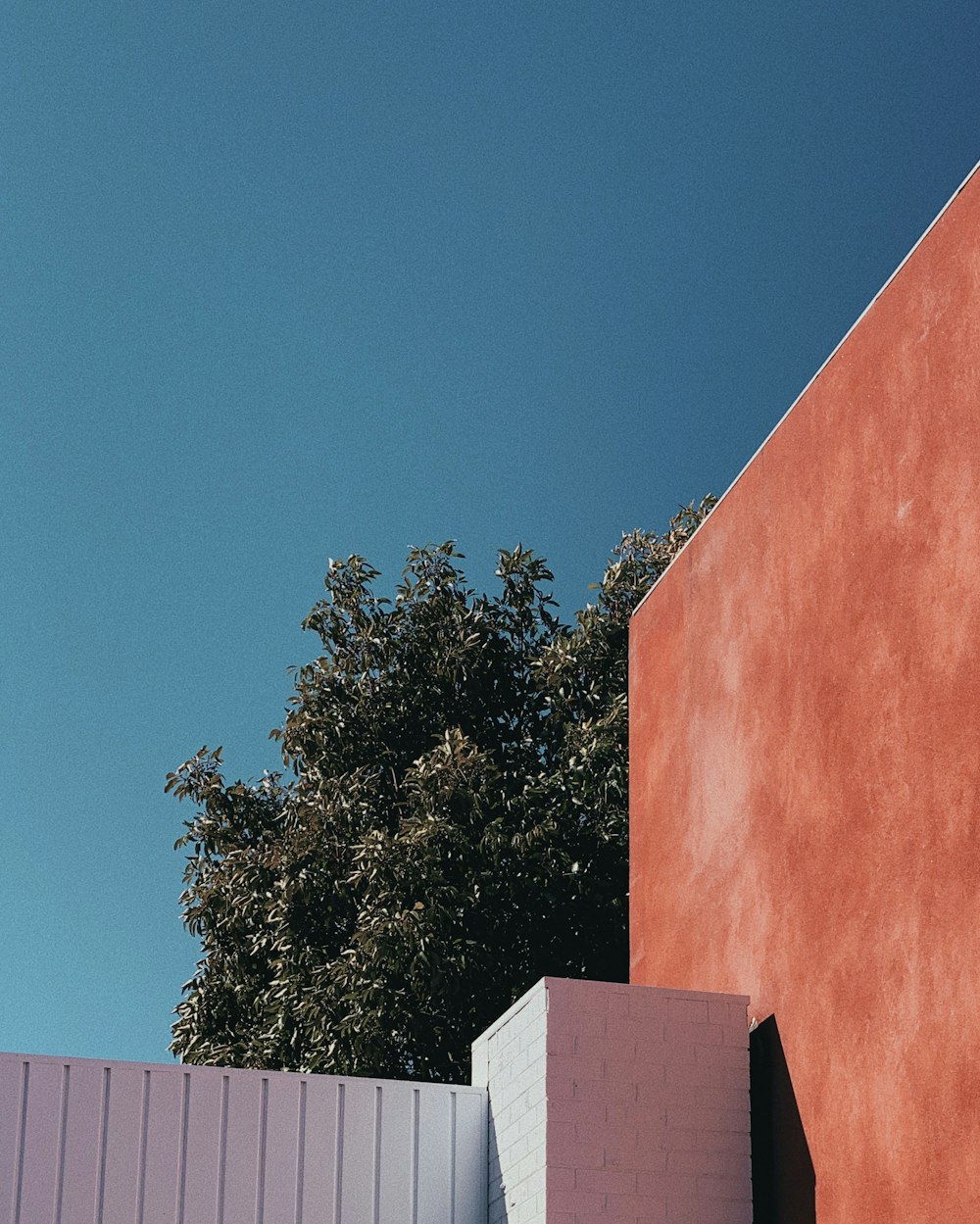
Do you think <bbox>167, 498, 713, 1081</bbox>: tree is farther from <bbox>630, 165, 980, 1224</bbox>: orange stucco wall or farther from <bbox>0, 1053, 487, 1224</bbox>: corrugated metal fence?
<bbox>0, 1053, 487, 1224</bbox>: corrugated metal fence

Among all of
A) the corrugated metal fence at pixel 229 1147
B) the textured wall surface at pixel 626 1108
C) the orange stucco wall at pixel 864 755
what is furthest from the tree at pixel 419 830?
the textured wall surface at pixel 626 1108

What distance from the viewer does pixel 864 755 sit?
684 centimetres

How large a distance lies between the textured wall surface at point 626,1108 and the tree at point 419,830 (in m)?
6.31

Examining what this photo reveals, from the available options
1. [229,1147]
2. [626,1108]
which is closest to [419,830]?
[229,1147]

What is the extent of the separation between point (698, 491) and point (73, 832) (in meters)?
11.8

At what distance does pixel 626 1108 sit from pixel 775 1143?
60cm

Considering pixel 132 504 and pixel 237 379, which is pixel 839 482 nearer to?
pixel 237 379

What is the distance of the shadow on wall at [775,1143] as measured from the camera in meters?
7.00

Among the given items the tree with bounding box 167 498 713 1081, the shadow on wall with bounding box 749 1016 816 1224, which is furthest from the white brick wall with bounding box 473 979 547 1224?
the tree with bounding box 167 498 713 1081

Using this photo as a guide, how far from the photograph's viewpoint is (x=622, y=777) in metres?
14.7

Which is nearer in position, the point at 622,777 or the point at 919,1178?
the point at 919,1178

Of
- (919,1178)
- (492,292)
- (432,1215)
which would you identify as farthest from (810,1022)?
(492,292)

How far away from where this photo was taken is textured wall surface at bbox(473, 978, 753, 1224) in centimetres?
717

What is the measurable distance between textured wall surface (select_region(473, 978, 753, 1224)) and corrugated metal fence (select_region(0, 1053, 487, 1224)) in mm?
361
